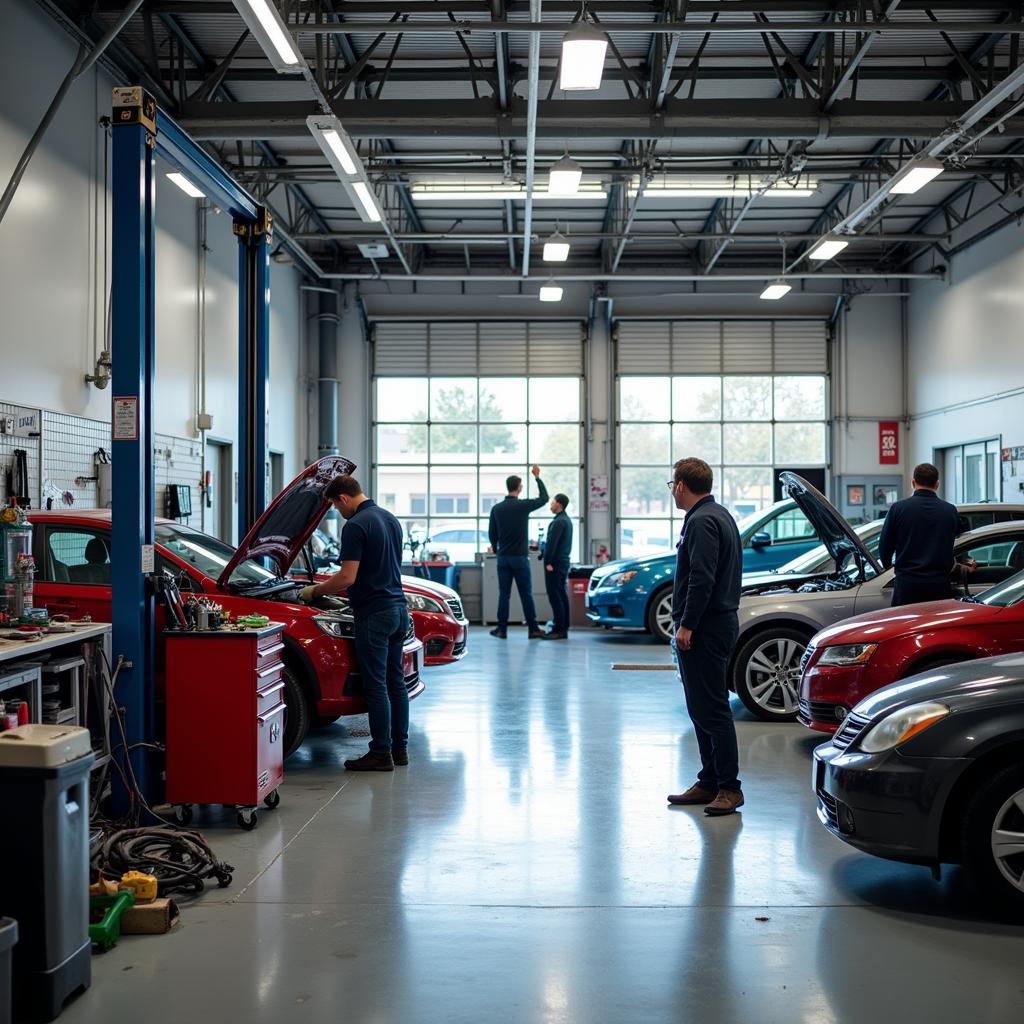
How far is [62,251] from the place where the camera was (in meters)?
9.22

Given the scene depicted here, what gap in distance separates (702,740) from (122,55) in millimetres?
8219

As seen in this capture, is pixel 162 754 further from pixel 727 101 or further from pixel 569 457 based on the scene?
pixel 569 457

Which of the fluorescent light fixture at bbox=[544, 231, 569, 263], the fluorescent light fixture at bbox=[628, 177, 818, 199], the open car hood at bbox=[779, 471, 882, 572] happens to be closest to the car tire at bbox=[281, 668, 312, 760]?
the open car hood at bbox=[779, 471, 882, 572]

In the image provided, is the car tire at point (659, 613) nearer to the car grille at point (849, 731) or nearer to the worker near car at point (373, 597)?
the worker near car at point (373, 597)

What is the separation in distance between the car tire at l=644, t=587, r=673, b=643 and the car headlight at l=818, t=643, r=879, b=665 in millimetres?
6452

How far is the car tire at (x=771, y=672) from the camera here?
25.3 feet

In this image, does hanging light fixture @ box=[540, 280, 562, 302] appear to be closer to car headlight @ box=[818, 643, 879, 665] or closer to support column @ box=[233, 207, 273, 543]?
support column @ box=[233, 207, 273, 543]

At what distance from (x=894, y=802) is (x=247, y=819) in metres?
2.93

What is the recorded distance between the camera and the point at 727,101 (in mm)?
10281

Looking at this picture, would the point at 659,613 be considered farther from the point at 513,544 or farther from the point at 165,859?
the point at 165,859

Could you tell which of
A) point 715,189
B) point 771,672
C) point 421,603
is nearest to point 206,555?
point 421,603

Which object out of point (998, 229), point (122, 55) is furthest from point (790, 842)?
point (998, 229)

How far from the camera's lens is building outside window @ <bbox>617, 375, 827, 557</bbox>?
19031 mm

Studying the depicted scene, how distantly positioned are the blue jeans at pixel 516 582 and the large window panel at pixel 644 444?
19.8 ft
